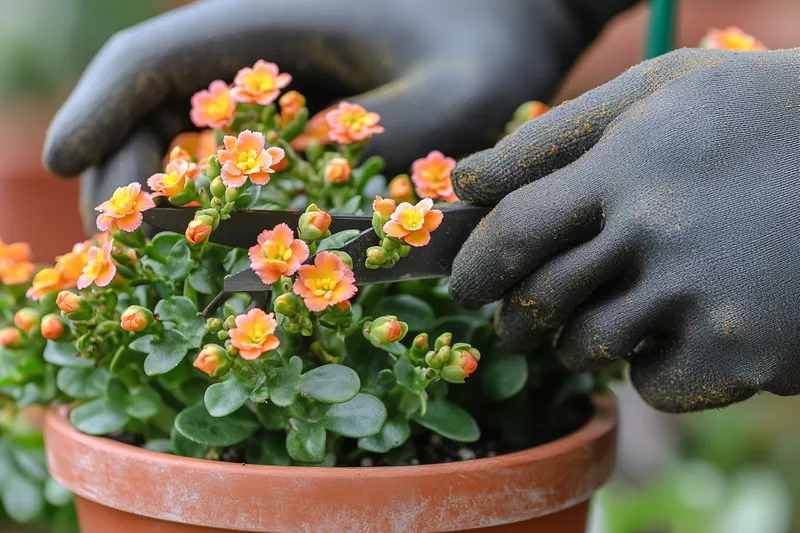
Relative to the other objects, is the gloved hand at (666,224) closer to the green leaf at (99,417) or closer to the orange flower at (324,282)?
the orange flower at (324,282)

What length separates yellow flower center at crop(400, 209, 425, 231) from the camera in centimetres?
62

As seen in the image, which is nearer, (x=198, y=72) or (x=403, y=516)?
(x=403, y=516)

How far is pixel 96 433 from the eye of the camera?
29.2 inches

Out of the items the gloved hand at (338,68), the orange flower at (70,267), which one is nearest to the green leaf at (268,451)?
the orange flower at (70,267)

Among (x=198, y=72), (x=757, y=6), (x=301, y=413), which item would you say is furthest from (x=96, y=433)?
(x=757, y=6)

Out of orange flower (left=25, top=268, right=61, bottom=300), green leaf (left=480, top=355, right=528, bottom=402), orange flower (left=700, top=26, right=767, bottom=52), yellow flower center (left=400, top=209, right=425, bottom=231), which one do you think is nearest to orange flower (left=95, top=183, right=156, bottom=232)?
orange flower (left=25, top=268, right=61, bottom=300)

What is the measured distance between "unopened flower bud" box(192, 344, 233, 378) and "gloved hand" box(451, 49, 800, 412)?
0.63ft

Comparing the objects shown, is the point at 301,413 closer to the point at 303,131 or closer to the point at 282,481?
the point at 282,481

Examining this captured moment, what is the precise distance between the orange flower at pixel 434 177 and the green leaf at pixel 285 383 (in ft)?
0.70

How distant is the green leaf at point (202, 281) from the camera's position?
0.72 metres

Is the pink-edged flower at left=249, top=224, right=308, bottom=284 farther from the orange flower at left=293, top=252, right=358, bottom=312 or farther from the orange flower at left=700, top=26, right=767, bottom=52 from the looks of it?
the orange flower at left=700, top=26, right=767, bottom=52

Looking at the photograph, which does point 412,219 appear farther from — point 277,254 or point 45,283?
point 45,283

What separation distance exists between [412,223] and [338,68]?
0.44 meters

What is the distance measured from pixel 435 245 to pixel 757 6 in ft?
8.49
